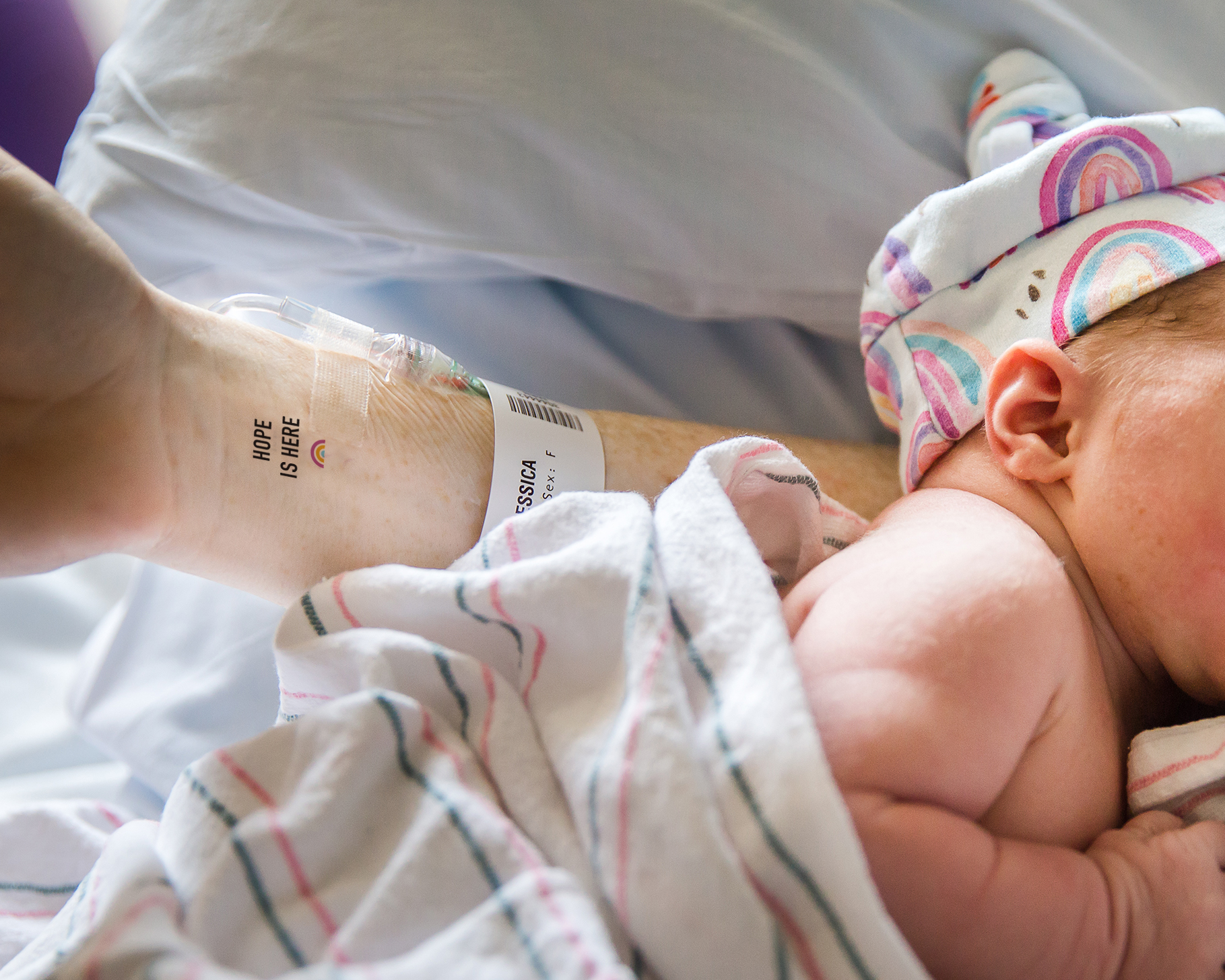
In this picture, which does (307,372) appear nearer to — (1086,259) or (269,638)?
(269,638)

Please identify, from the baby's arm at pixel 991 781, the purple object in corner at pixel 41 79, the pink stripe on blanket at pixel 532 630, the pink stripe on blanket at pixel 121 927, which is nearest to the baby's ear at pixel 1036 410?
the baby's arm at pixel 991 781

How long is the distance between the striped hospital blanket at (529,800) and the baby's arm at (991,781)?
0.06 m

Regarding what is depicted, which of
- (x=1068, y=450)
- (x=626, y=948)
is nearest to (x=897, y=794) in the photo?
(x=626, y=948)

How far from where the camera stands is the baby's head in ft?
2.15

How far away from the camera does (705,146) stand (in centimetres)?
94

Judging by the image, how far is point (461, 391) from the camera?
0.90m

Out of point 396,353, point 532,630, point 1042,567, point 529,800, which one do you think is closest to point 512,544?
point 532,630

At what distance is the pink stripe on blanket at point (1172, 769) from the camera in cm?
63

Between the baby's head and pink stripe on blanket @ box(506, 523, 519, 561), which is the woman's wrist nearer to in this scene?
pink stripe on blanket @ box(506, 523, 519, 561)

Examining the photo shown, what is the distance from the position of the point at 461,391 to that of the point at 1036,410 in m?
0.56

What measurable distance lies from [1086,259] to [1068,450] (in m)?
0.17

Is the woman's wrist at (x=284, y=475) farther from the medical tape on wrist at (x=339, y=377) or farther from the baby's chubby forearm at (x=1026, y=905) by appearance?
the baby's chubby forearm at (x=1026, y=905)

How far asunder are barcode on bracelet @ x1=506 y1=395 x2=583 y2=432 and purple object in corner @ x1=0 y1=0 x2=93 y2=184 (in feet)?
3.15

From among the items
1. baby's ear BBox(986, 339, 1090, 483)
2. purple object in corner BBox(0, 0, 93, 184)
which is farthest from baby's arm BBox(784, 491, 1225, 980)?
purple object in corner BBox(0, 0, 93, 184)
